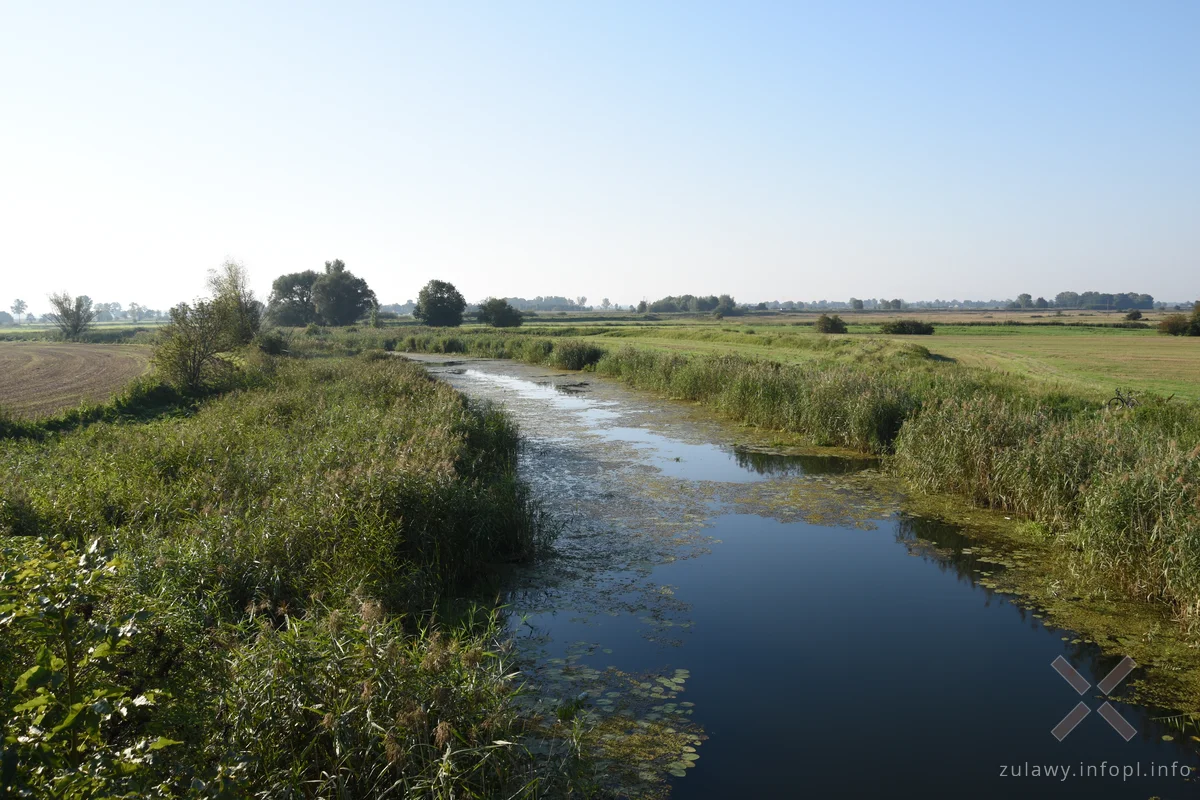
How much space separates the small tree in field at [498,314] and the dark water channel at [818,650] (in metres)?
55.7

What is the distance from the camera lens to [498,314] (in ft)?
217

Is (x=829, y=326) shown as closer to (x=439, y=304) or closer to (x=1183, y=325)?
(x=1183, y=325)

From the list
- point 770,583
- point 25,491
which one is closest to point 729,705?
point 770,583

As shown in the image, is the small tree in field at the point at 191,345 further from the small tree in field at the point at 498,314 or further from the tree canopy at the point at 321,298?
the tree canopy at the point at 321,298

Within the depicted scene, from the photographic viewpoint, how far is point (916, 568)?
8648 millimetres

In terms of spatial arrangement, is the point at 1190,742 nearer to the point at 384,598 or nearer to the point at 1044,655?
the point at 1044,655

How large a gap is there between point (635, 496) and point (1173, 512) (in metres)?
6.85

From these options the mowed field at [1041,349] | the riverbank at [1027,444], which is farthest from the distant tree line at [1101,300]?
the riverbank at [1027,444]

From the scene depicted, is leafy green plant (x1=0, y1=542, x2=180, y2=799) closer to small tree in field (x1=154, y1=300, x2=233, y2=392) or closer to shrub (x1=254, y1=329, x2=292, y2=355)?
small tree in field (x1=154, y1=300, x2=233, y2=392)

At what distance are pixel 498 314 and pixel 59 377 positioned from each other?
140 feet

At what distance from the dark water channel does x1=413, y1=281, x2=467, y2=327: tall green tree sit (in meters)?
58.4

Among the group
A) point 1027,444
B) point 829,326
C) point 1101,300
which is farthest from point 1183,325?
point 1101,300

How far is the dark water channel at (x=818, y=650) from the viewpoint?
4883 millimetres

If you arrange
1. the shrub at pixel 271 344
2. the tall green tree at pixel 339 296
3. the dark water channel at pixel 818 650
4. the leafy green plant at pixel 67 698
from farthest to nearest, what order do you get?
the tall green tree at pixel 339 296 → the shrub at pixel 271 344 → the dark water channel at pixel 818 650 → the leafy green plant at pixel 67 698
